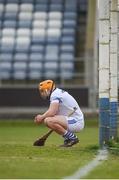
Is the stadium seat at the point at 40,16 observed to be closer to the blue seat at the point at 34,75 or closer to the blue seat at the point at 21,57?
the blue seat at the point at 21,57

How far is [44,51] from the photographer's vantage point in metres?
31.3

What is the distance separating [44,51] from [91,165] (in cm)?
2177

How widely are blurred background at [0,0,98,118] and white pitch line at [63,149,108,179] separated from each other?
1502cm

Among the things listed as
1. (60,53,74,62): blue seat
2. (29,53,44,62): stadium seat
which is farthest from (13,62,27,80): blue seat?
(60,53,74,62): blue seat

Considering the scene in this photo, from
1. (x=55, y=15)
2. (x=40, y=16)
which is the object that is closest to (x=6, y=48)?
(x=40, y=16)

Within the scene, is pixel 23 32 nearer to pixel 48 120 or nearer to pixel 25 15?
pixel 25 15

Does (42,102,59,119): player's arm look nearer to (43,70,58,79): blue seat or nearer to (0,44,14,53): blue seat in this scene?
(43,70,58,79): blue seat

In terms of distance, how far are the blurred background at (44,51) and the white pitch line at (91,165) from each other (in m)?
15.0

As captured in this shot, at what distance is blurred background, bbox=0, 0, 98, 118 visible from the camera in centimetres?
2811

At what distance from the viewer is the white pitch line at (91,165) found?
867 cm

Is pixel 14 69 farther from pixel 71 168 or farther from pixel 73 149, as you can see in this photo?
pixel 71 168

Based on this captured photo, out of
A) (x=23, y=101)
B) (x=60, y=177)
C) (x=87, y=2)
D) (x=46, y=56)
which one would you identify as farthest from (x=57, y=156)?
(x=87, y=2)

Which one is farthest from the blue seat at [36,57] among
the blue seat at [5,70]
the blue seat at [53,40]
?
the blue seat at [5,70]

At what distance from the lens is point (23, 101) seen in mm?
28516
